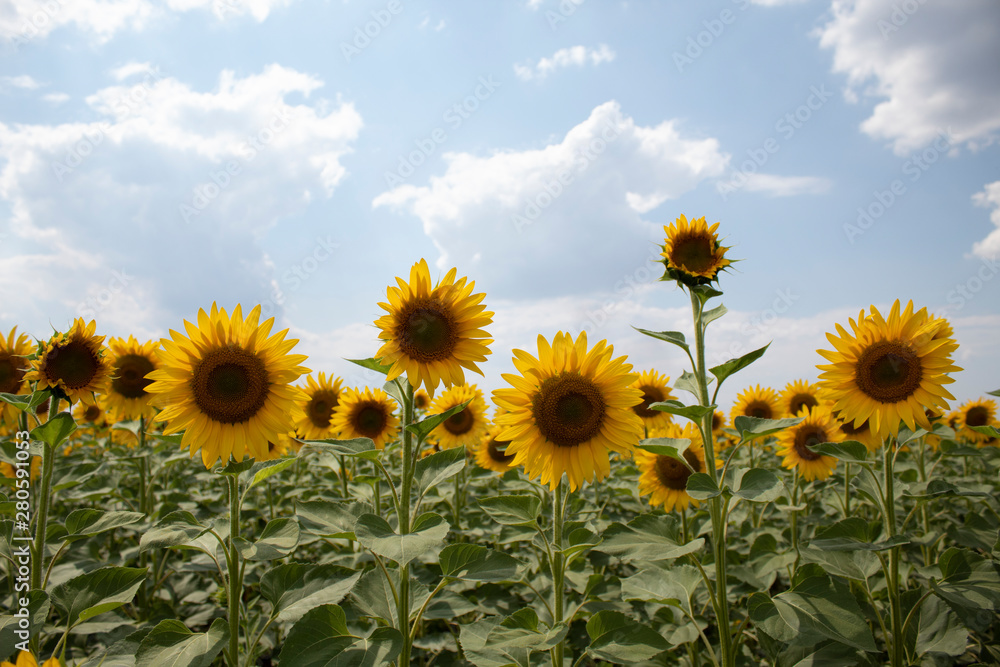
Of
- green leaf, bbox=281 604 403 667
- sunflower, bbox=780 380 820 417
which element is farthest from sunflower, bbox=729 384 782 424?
green leaf, bbox=281 604 403 667

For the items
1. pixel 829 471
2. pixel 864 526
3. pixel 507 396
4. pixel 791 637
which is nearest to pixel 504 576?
pixel 507 396

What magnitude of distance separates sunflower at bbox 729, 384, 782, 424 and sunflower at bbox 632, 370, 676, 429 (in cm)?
145

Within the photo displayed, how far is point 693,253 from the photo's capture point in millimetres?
3855

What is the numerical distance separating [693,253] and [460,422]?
3.98 metres

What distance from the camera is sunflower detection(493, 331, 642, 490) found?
10.4ft

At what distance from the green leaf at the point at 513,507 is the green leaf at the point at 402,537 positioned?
0.78 meters

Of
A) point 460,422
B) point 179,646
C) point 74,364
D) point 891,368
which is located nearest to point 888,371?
point 891,368

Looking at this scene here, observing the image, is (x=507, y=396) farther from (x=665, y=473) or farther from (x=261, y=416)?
(x=665, y=473)

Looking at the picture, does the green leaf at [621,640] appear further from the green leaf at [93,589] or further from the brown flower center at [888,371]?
the green leaf at [93,589]

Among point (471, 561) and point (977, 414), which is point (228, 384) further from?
point (977, 414)

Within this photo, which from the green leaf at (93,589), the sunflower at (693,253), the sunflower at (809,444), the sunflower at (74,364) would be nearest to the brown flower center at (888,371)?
the sunflower at (693,253)

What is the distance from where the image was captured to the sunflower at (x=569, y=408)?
3172mm

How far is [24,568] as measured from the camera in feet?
10.0

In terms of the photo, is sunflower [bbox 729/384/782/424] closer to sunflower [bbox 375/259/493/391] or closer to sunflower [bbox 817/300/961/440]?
sunflower [bbox 817/300/961/440]
